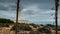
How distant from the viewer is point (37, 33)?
3122 cm

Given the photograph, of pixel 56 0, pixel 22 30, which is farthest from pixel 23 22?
pixel 56 0

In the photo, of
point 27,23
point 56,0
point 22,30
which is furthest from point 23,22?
point 56,0

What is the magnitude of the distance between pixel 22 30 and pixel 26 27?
1.29m

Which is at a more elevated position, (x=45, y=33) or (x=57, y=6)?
(x=57, y=6)

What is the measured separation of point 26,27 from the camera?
3375 cm

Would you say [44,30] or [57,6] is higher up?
[57,6]

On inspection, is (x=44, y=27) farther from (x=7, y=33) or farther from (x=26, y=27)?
(x=7, y=33)

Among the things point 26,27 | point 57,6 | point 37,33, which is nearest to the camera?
point 57,6

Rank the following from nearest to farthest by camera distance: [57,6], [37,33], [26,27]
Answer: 1. [57,6]
2. [37,33]
3. [26,27]

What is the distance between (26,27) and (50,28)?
3.45 metres

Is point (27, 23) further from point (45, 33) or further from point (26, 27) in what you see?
point (45, 33)

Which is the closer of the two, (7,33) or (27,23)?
(7,33)

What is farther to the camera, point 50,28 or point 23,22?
point 23,22

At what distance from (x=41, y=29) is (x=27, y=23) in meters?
3.94
